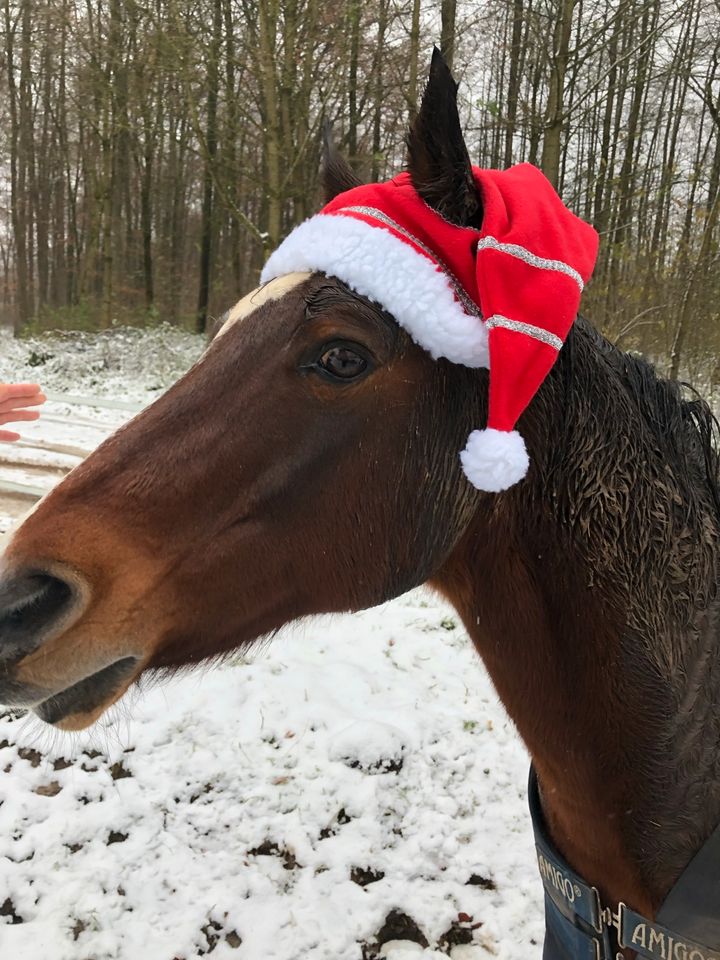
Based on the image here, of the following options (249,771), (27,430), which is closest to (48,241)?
(27,430)

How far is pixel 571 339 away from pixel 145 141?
2317cm

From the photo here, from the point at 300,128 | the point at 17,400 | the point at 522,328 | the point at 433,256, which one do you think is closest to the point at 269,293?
the point at 433,256

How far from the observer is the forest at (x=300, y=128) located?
32.3 feet

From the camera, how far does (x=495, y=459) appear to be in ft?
4.76

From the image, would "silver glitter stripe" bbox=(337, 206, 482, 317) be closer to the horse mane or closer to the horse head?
the horse head

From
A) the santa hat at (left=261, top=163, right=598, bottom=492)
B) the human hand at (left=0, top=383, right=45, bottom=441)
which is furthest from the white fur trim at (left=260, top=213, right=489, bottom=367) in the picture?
the human hand at (left=0, top=383, right=45, bottom=441)

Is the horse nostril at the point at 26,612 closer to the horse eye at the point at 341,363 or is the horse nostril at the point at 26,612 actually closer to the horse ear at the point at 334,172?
the horse eye at the point at 341,363

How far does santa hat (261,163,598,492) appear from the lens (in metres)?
1.45

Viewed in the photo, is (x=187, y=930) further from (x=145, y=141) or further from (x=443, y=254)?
(x=145, y=141)

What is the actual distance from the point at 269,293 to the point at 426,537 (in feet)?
2.22

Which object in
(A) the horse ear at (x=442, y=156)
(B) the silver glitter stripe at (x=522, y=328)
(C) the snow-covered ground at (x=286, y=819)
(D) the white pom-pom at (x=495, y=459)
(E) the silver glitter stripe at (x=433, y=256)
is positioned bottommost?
(C) the snow-covered ground at (x=286, y=819)

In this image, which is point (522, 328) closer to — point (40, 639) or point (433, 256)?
point (433, 256)

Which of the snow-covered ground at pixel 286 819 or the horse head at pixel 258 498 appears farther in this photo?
the snow-covered ground at pixel 286 819

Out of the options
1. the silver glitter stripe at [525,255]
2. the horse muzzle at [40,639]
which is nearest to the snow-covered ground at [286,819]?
the horse muzzle at [40,639]
